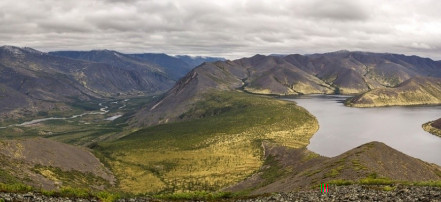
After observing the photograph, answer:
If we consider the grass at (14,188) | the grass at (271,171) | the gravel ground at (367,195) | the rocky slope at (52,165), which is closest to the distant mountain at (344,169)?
the grass at (271,171)

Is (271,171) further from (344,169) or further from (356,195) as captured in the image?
(356,195)

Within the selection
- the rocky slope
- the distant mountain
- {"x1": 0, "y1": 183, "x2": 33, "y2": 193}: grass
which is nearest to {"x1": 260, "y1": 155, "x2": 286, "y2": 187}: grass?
the distant mountain

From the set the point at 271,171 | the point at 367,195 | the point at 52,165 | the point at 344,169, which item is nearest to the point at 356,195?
the point at 367,195

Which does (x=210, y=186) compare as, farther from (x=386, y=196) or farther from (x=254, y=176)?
(x=386, y=196)

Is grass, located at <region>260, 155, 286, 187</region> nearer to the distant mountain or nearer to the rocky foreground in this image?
the distant mountain

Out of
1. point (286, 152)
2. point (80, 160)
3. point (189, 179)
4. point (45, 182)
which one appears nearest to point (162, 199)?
point (45, 182)

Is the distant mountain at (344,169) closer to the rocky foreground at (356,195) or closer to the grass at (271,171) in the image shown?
the grass at (271,171)
